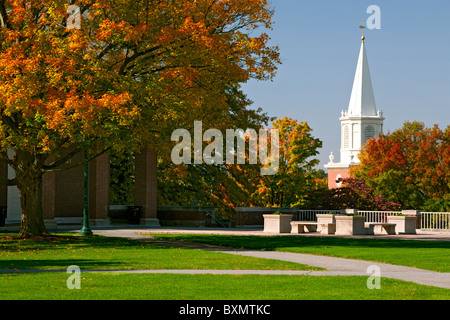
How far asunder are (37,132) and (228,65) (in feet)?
25.8

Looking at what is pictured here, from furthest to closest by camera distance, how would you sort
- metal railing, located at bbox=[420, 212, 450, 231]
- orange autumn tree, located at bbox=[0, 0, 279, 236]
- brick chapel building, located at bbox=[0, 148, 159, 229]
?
1. brick chapel building, located at bbox=[0, 148, 159, 229]
2. metal railing, located at bbox=[420, 212, 450, 231]
3. orange autumn tree, located at bbox=[0, 0, 279, 236]

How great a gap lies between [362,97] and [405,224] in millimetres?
103858

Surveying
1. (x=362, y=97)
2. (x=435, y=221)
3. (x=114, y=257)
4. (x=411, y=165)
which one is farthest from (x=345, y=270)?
(x=362, y=97)

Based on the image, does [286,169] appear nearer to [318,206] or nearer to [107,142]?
[318,206]

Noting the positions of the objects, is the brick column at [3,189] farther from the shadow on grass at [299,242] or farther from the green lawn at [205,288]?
the green lawn at [205,288]

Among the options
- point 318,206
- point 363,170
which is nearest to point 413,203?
point 363,170

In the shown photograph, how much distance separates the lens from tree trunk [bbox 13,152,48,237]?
28.9 metres

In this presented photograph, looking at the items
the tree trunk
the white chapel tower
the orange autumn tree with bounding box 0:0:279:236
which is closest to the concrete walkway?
the orange autumn tree with bounding box 0:0:279:236

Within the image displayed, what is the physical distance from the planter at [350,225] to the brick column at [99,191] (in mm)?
13953

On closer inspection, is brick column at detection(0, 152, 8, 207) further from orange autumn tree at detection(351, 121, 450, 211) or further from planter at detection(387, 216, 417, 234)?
orange autumn tree at detection(351, 121, 450, 211)

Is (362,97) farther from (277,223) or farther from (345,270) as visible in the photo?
(345,270)

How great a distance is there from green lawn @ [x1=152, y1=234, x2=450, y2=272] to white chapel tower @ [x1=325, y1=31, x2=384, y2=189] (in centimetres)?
10554

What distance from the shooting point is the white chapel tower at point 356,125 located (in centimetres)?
13662
